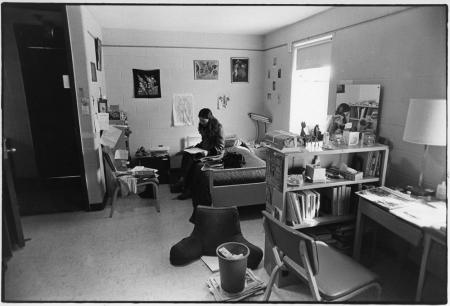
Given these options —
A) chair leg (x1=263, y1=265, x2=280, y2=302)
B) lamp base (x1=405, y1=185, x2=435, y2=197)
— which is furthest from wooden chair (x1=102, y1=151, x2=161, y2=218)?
lamp base (x1=405, y1=185, x2=435, y2=197)

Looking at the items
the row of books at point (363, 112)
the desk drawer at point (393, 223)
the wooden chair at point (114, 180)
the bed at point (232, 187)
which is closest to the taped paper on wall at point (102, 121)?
the wooden chair at point (114, 180)

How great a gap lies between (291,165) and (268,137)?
0.83 feet

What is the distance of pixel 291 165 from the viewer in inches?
76.7

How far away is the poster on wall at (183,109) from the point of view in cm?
427

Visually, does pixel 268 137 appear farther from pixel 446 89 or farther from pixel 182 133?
pixel 182 133

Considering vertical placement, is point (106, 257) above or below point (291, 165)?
below

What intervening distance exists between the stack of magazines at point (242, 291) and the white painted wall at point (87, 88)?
175cm

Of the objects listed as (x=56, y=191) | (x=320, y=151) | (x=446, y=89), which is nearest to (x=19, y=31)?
(x=56, y=191)

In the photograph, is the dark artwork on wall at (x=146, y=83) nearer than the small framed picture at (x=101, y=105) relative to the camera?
No

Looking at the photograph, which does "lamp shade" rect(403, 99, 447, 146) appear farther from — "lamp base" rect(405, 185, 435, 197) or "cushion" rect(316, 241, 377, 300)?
"cushion" rect(316, 241, 377, 300)

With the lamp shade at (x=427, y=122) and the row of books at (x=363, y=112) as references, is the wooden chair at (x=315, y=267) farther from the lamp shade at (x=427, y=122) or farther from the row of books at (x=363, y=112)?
the row of books at (x=363, y=112)

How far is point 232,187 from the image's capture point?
2.69 m

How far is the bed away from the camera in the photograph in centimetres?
267

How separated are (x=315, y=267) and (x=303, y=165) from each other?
0.84m
